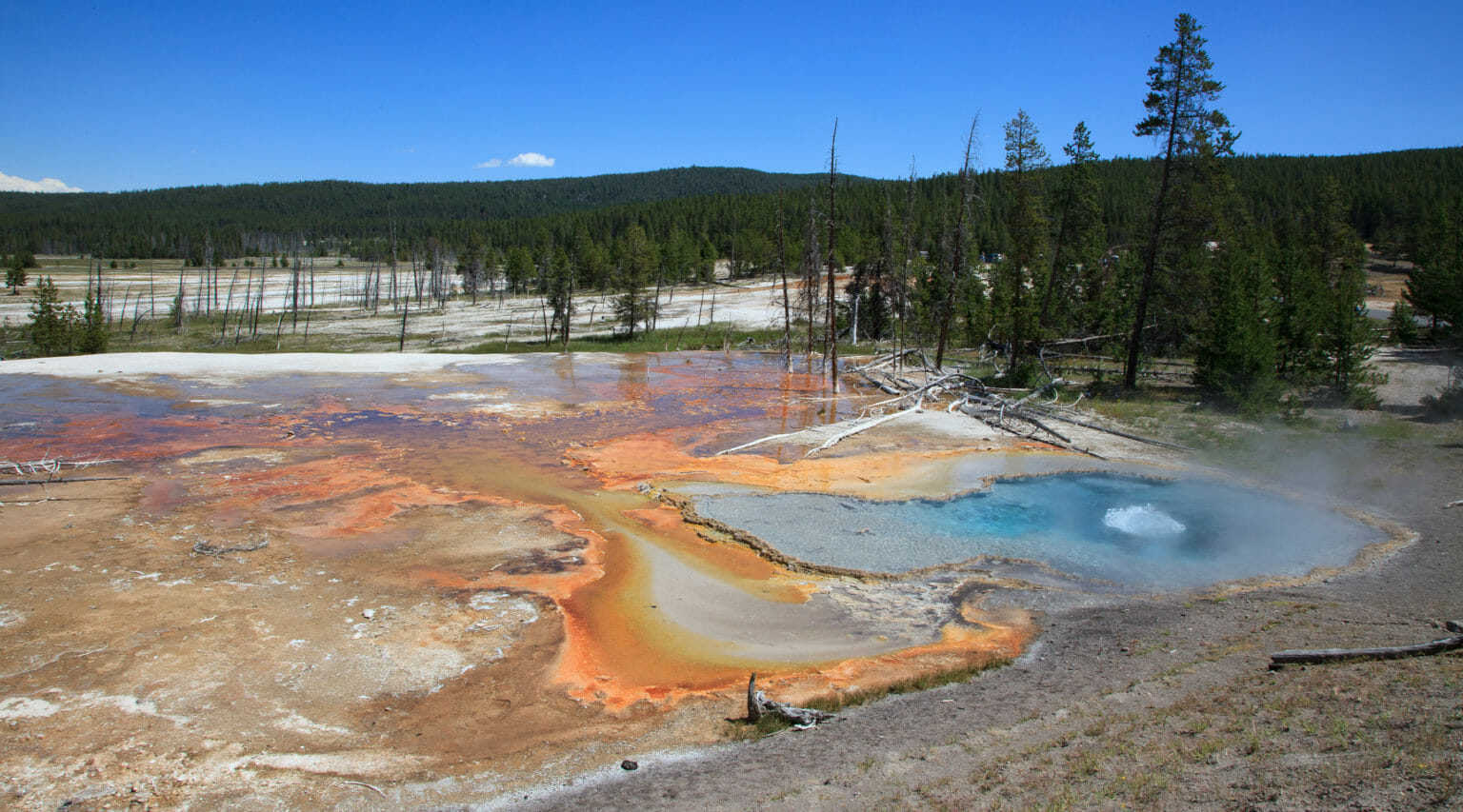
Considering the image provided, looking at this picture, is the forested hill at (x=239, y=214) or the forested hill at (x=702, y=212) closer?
the forested hill at (x=702, y=212)

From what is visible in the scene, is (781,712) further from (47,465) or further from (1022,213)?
(1022,213)

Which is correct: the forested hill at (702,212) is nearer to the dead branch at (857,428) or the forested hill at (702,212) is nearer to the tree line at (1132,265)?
the tree line at (1132,265)

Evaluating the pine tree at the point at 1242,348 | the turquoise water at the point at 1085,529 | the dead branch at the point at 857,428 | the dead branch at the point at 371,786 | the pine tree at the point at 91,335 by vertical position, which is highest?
the pine tree at the point at 1242,348

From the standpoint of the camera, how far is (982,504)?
46.2 ft

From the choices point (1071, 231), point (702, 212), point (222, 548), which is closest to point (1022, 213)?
point (1071, 231)

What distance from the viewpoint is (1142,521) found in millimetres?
13117

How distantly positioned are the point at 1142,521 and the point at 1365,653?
21.7 feet

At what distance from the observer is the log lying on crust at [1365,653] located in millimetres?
6582

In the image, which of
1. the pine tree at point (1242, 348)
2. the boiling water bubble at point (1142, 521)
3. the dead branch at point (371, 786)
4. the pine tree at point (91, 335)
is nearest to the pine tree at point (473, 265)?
the pine tree at point (91, 335)

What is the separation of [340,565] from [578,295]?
68274 millimetres

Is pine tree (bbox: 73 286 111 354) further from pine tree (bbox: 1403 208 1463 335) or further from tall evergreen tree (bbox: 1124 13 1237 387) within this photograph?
pine tree (bbox: 1403 208 1463 335)

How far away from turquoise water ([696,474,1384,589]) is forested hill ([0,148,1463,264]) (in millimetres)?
12647

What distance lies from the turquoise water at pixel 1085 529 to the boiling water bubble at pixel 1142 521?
30 millimetres

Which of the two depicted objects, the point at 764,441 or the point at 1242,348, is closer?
the point at 764,441
